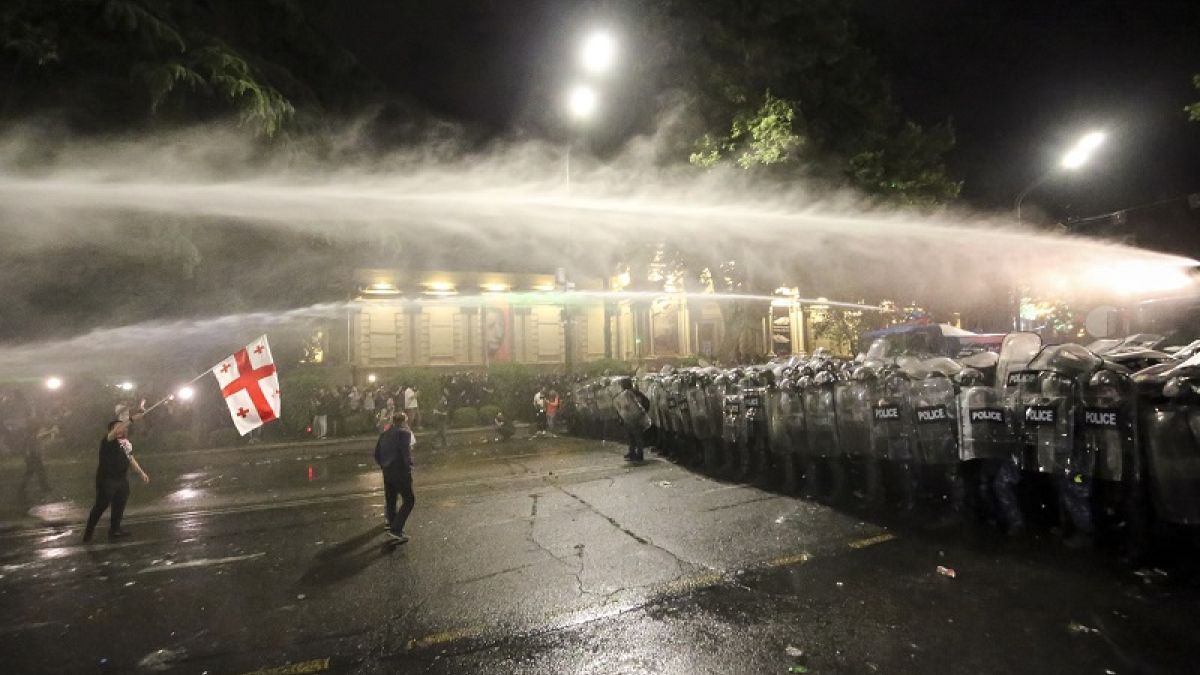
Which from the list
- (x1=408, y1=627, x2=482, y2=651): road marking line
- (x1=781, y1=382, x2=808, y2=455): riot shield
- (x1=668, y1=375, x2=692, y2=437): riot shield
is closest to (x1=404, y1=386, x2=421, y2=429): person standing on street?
(x1=668, y1=375, x2=692, y2=437): riot shield

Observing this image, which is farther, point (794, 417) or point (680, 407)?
point (680, 407)

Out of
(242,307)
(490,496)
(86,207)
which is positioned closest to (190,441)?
(242,307)

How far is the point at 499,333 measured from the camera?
30.0 metres

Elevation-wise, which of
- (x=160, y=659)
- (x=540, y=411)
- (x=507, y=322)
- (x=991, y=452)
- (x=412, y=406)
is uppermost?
(x=507, y=322)

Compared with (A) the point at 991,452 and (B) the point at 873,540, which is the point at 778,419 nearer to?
(B) the point at 873,540

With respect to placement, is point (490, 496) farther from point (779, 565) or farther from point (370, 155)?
point (370, 155)

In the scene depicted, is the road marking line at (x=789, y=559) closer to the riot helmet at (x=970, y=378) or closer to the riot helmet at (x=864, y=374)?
the riot helmet at (x=864, y=374)

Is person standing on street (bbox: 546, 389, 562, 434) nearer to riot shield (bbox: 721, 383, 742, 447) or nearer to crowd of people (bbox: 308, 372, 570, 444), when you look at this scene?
crowd of people (bbox: 308, 372, 570, 444)

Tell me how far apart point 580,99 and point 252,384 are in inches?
303

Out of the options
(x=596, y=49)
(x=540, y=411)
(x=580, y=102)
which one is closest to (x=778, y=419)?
(x=596, y=49)

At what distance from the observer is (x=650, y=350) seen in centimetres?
3303

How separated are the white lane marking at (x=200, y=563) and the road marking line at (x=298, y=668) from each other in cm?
280

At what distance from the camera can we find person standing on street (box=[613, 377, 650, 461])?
10.8 meters

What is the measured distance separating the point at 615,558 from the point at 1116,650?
11.7 ft
